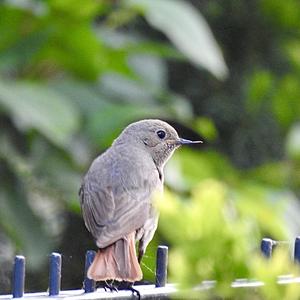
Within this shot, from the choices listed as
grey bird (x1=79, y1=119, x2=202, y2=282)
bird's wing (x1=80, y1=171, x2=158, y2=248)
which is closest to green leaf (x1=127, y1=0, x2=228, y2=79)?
grey bird (x1=79, y1=119, x2=202, y2=282)

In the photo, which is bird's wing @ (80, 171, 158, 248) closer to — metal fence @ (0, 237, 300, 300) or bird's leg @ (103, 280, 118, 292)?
bird's leg @ (103, 280, 118, 292)

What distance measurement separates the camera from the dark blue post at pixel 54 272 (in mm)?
2066

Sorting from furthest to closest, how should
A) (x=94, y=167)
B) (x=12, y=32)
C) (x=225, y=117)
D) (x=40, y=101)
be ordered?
(x=225, y=117) → (x=12, y=32) → (x=40, y=101) → (x=94, y=167)

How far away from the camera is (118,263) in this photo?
8.76ft

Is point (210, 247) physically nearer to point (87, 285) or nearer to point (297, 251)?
point (87, 285)

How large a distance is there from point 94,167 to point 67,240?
7.97 ft

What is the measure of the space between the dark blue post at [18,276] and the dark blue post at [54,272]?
7cm

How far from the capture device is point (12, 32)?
4.97 metres

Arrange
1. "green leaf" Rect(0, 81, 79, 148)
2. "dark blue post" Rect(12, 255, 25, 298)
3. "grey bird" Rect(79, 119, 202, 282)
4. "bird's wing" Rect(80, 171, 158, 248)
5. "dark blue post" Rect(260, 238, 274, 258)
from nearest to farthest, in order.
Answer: "dark blue post" Rect(12, 255, 25, 298) < "dark blue post" Rect(260, 238, 274, 258) < "grey bird" Rect(79, 119, 202, 282) < "bird's wing" Rect(80, 171, 158, 248) < "green leaf" Rect(0, 81, 79, 148)

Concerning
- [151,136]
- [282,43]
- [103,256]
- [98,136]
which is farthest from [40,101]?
[282,43]

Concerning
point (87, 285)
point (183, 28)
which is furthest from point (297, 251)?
point (183, 28)

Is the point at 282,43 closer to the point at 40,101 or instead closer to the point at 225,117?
the point at 225,117

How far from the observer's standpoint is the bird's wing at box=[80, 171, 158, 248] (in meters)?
2.87

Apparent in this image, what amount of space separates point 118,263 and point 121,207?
1.13 feet
